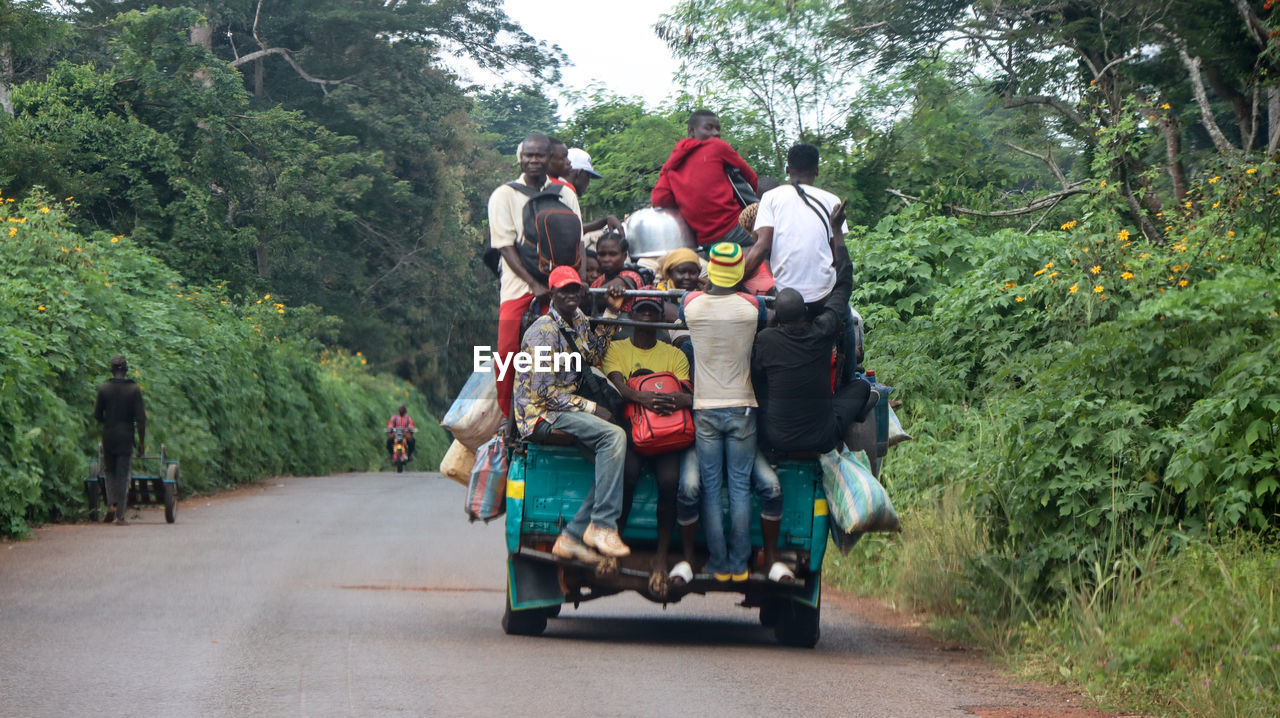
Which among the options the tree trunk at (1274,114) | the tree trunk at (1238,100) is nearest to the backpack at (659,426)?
the tree trunk at (1274,114)

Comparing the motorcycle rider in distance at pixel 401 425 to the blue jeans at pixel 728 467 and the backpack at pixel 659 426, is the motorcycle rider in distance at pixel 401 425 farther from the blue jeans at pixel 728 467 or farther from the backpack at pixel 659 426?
the blue jeans at pixel 728 467

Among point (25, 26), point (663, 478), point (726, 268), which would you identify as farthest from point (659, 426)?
point (25, 26)

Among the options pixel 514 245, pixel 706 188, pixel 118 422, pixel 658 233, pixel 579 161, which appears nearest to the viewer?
pixel 514 245

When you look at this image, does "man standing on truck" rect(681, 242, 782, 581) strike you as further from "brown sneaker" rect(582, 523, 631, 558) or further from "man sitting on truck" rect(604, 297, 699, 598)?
"brown sneaker" rect(582, 523, 631, 558)

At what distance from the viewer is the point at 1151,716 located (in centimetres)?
757

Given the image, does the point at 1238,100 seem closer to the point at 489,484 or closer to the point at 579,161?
the point at 579,161

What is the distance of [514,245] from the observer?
10.4m

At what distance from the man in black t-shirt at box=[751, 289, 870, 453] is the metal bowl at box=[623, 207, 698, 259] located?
5.51 feet

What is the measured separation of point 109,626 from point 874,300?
37.2ft

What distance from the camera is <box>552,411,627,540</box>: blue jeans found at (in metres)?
9.16

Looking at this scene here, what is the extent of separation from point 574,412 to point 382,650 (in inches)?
71.0

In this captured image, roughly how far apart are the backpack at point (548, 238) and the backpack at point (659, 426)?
1.23 m

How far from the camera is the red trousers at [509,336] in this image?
9.84 meters

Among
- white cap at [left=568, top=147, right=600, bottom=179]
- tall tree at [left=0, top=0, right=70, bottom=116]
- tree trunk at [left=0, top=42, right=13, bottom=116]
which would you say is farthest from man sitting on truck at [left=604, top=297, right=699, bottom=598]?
tree trunk at [left=0, top=42, right=13, bottom=116]
